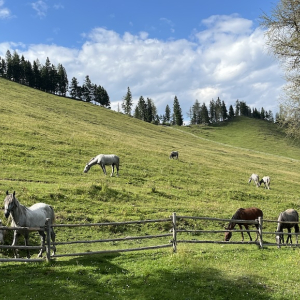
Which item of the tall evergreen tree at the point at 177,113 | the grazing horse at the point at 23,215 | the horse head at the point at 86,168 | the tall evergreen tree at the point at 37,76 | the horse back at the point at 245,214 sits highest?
the tall evergreen tree at the point at 37,76

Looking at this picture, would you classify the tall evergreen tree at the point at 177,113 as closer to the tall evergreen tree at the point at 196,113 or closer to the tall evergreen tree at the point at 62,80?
the tall evergreen tree at the point at 196,113

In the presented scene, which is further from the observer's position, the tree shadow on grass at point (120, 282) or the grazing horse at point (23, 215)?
the grazing horse at point (23, 215)

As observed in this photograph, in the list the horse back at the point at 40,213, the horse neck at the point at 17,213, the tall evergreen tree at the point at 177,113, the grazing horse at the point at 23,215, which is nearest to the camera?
the grazing horse at the point at 23,215

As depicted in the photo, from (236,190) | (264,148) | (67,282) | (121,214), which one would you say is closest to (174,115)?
(264,148)

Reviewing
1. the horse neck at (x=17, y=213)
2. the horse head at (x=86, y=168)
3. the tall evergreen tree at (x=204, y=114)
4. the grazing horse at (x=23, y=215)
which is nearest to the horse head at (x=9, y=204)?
the grazing horse at (x=23, y=215)

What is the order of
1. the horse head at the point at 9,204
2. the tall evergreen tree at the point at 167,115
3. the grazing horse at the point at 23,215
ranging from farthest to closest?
1. the tall evergreen tree at the point at 167,115
2. the grazing horse at the point at 23,215
3. the horse head at the point at 9,204

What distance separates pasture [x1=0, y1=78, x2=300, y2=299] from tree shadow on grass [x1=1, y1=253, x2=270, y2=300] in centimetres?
3

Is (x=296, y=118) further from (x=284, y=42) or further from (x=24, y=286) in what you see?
(x=24, y=286)

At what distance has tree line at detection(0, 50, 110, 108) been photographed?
336ft

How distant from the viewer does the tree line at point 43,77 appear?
102m

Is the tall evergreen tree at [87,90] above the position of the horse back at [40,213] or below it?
above

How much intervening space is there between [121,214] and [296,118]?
11.6 metres

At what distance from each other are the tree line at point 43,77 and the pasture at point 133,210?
60.9 meters

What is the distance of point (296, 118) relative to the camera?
14.2 m
